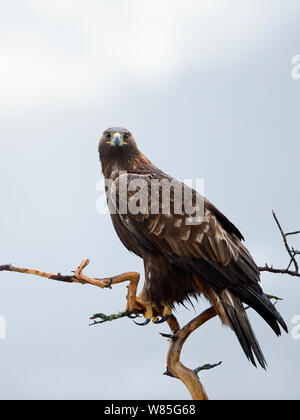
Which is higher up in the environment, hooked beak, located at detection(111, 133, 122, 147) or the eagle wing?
hooked beak, located at detection(111, 133, 122, 147)

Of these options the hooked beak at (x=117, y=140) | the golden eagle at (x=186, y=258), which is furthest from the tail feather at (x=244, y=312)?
the hooked beak at (x=117, y=140)

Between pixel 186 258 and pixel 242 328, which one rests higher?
pixel 186 258

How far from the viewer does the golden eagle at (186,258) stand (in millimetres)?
5984

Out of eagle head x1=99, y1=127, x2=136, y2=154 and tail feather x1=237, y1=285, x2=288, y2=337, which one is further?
eagle head x1=99, y1=127, x2=136, y2=154

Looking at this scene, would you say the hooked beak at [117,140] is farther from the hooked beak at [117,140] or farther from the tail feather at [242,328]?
the tail feather at [242,328]

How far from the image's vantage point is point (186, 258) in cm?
604

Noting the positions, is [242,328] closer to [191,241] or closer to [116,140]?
[191,241]

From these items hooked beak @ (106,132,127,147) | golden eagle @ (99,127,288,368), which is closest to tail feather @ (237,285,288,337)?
golden eagle @ (99,127,288,368)

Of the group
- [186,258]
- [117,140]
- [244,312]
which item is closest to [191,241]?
[186,258]

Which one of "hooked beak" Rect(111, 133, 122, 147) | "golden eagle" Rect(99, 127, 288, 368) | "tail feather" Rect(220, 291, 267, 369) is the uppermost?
"hooked beak" Rect(111, 133, 122, 147)

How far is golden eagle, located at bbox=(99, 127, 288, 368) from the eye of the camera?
19.6ft

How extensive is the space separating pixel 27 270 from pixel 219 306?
186 cm

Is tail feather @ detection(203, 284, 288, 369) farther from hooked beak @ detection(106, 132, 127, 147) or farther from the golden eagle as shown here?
hooked beak @ detection(106, 132, 127, 147)
